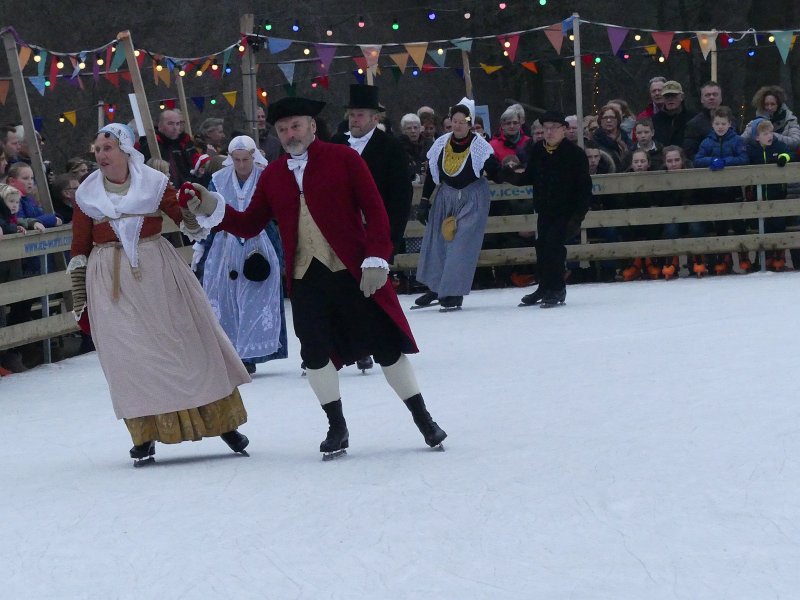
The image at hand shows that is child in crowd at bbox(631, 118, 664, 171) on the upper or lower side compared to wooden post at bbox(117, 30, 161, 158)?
lower

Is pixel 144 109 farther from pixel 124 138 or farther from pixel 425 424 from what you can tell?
pixel 425 424

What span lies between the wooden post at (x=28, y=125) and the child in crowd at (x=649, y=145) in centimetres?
602

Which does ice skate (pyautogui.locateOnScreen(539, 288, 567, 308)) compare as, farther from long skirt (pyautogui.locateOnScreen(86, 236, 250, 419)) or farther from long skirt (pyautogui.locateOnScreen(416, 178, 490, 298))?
long skirt (pyautogui.locateOnScreen(86, 236, 250, 419))

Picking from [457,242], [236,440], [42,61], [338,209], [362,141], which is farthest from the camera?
[457,242]

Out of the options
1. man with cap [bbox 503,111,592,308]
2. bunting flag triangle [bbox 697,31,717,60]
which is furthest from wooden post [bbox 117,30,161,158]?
bunting flag triangle [bbox 697,31,717,60]

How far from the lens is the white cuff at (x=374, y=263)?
255 inches

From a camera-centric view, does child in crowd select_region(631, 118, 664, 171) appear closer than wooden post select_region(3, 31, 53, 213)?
No

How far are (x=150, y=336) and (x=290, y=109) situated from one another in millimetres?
1195

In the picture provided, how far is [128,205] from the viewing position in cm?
686

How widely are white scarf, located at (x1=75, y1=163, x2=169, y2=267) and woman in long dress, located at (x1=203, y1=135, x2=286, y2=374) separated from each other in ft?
8.45

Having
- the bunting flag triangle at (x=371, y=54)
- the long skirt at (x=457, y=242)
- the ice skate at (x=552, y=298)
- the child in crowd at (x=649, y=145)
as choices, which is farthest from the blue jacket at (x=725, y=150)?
the bunting flag triangle at (x=371, y=54)

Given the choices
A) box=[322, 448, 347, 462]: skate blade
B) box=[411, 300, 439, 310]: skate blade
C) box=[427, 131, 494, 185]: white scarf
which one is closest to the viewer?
box=[322, 448, 347, 462]: skate blade

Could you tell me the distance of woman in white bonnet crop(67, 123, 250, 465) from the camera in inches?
270

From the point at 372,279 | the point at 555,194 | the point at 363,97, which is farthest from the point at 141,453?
the point at 555,194
